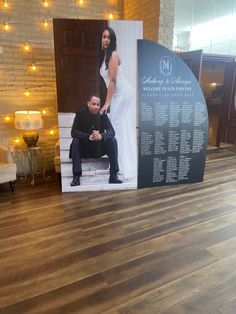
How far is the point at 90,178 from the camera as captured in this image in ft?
12.9

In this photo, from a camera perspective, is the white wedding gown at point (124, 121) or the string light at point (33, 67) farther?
the string light at point (33, 67)

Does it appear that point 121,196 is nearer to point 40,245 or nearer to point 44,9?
point 40,245

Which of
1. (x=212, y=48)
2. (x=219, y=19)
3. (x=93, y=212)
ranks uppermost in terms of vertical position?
(x=219, y=19)

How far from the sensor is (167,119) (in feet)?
12.7

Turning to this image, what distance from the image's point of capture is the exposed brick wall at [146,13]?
14.9ft

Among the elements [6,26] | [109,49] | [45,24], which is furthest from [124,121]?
[6,26]

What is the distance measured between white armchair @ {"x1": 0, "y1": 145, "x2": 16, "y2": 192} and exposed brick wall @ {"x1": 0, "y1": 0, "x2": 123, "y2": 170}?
58 centimetres

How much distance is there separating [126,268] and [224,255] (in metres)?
0.97

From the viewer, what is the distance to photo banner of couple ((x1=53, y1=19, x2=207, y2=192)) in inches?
138

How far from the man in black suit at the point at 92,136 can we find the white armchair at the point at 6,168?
95cm

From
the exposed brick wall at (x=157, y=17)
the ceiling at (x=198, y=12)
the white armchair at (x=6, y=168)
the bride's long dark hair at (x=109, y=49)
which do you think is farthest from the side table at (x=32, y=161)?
the ceiling at (x=198, y=12)

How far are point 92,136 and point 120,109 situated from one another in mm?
578

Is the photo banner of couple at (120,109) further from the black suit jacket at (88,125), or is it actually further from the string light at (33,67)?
the string light at (33,67)

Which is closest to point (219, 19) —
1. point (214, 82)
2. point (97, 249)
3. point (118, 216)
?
point (214, 82)
